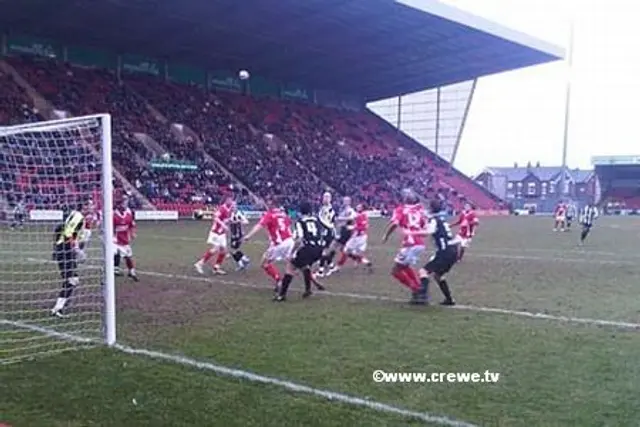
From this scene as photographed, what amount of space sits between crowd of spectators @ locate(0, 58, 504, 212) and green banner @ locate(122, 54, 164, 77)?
74cm

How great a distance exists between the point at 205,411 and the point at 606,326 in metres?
6.07

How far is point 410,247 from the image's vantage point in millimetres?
11625

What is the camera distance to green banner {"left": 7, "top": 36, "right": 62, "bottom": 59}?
45.2 metres

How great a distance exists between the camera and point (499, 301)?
11.7 metres

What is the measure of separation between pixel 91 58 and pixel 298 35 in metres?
14.7

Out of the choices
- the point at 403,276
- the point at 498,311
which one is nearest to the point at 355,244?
the point at 403,276

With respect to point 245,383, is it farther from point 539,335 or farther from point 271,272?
point 271,272

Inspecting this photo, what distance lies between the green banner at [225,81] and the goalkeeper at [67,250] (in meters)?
47.6

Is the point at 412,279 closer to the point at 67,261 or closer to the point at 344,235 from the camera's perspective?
the point at 67,261

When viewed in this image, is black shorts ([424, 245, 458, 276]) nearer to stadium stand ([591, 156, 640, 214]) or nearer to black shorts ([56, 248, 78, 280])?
black shorts ([56, 248, 78, 280])

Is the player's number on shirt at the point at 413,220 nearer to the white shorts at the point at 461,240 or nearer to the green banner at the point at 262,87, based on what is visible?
the white shorts at the point at 461,240

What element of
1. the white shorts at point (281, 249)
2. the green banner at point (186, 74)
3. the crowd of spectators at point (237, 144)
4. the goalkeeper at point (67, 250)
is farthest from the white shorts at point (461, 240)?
the green banner at point (186, 74)

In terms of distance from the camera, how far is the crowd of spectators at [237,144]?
4288 cm

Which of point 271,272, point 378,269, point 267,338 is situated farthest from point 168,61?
point 267,338
